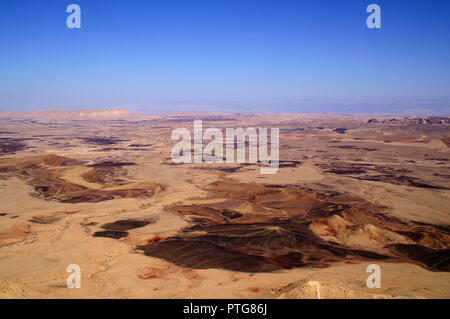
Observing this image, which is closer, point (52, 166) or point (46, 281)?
point (46, 281)

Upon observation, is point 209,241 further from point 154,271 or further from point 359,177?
point 359,177

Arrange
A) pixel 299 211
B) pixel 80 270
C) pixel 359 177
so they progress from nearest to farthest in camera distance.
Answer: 1. pixel 80 270
2. pixel 299 211
3. pixel 359 177

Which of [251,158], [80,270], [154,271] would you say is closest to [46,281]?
[80,270]
